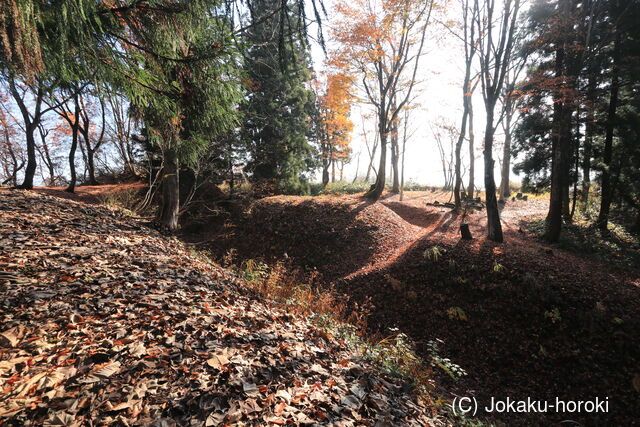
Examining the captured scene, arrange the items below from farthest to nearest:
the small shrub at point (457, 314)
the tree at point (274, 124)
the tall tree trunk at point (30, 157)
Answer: the tree at point (274, 124) < the tall tree trunk at point (30, 157) < the small shrub at point (457, 314)

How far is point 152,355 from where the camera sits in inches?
91.0

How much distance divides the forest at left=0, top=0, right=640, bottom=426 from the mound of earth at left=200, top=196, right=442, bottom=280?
107 millimetres

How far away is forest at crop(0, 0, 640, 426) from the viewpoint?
2.26m

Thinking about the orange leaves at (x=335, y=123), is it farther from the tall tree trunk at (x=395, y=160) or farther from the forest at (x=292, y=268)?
the forest at (x=292, y=268)

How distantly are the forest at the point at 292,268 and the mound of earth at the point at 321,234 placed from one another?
107 millimetres

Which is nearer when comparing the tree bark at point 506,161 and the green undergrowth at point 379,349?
the green undergrowth at point 379,349

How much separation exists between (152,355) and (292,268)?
22.0 feet

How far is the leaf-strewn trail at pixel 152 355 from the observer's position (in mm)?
1826

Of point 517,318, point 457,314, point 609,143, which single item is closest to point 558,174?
point 609,143

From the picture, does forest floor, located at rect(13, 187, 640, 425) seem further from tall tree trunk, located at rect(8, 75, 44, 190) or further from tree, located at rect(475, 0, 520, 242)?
tall tree trunk, located at rect(8, 75, 44, 190)

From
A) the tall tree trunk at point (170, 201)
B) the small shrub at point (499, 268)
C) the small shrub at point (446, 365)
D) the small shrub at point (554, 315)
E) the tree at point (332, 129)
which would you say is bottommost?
the small shrub at point (446, 365)

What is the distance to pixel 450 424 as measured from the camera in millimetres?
3090

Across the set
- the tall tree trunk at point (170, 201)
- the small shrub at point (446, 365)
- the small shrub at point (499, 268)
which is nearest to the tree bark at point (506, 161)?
the small shrub at point (499, 268)

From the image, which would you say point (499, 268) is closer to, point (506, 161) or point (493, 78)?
point (493, 78)
